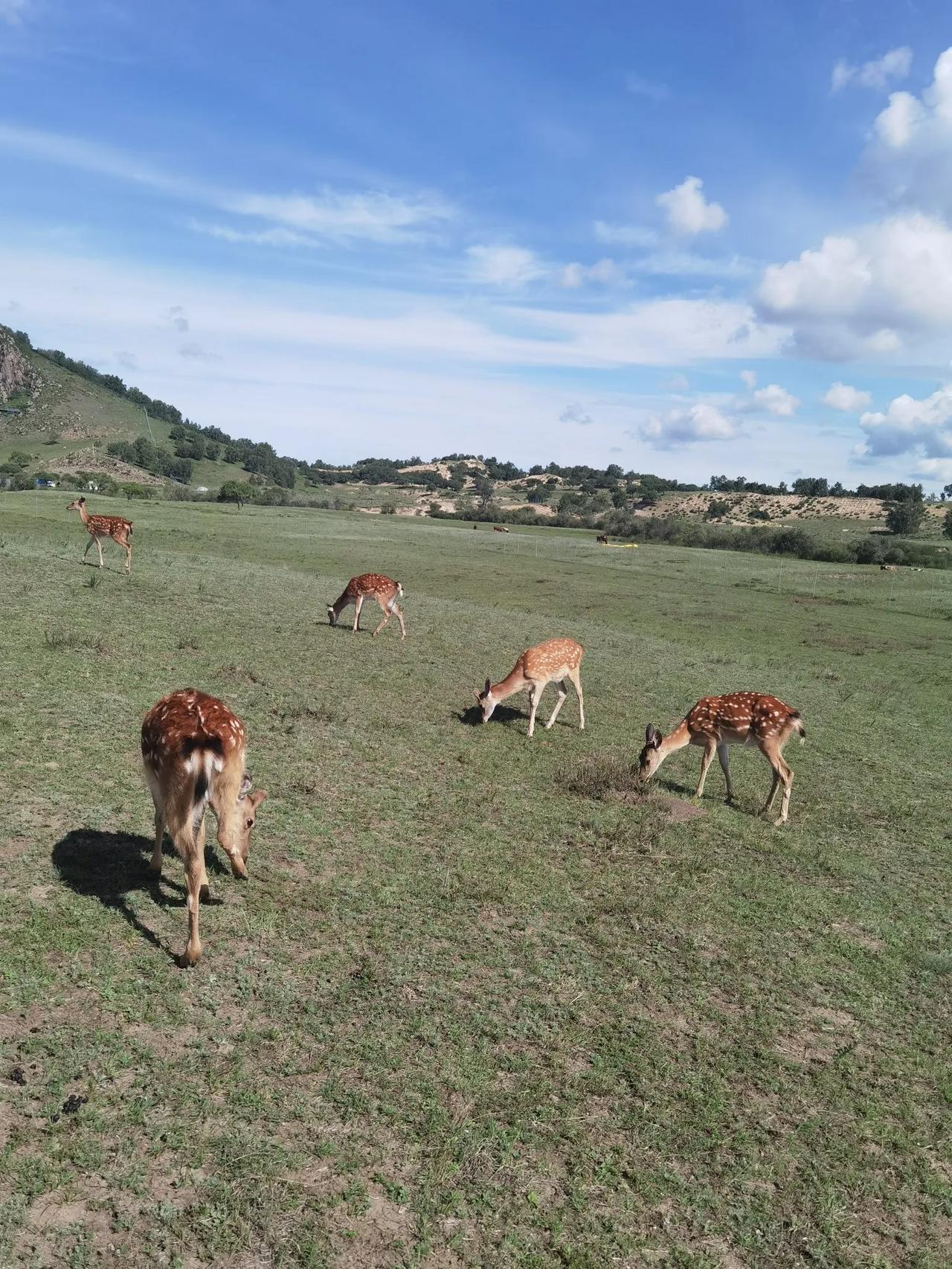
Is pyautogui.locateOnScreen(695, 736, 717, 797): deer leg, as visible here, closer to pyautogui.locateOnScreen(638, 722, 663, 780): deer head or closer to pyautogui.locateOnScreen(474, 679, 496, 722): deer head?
pyautogui.locateOnScreen(638, 722, 663, 780): deer head

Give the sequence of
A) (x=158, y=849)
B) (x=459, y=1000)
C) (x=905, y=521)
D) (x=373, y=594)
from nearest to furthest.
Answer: (x=459, y=1000), (x=158, y=849), (x=373, y=594), (x=905, y=521)

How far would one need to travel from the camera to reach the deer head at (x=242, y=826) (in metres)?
7.50

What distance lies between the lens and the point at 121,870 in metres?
8.02

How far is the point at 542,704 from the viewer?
17.7 m

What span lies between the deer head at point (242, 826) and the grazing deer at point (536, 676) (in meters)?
7.82

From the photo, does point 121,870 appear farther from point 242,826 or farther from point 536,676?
point 536,676

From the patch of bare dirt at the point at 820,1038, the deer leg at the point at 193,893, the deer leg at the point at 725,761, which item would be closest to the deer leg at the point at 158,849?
the deer leg at the point at 193,893

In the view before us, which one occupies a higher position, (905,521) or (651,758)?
(905,521)

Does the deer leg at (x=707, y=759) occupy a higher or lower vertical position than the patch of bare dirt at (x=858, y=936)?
higher

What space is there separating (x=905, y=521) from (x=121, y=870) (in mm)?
116356

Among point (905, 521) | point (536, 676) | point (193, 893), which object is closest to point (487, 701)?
point (536, 676)

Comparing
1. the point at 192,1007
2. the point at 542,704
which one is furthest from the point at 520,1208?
the point at 542,704

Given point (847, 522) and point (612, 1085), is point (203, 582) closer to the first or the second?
point (612, 1085)

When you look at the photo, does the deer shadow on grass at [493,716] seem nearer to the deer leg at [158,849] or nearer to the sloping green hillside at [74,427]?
the deer leg at [158,849]
